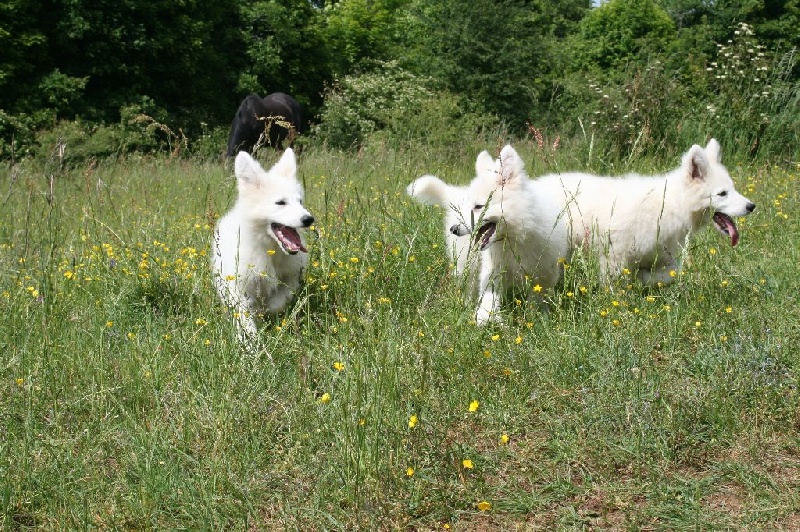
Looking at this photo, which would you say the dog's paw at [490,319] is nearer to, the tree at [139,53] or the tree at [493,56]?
the tree at [493,56]

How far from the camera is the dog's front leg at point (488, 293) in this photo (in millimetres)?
3935

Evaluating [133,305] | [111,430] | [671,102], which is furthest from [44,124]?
[111,430]

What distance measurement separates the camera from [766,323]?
11.7ft

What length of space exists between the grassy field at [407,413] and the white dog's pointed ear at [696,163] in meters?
0.78

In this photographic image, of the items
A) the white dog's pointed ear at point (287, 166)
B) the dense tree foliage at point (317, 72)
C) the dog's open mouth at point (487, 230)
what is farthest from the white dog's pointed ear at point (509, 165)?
the dense tree foliage at point (317, 72)

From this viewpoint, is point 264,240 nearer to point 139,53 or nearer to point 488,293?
point 488,293

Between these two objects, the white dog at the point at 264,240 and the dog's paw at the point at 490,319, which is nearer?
the dog's paw at the point at 490,319

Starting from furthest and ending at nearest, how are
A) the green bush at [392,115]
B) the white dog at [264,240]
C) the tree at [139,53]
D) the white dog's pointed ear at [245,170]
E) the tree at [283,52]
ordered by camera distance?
the tree at [283,52] → the tree at [139,53] → the green bush at [392,115] → the white dog's pointed ear at [245,170] → the white dog at [264,240]

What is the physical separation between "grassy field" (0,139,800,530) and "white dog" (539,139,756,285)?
514 millimetres

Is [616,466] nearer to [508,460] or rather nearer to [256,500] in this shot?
[508,460]

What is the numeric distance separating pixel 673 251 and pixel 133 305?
3.36m

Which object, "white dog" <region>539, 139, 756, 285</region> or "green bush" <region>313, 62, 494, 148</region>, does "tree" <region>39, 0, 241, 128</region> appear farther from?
"white dog" <region>539, 139, 756, 285</region>

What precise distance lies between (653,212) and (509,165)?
1068 mm

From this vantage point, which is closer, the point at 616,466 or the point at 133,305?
the point at 616,466
